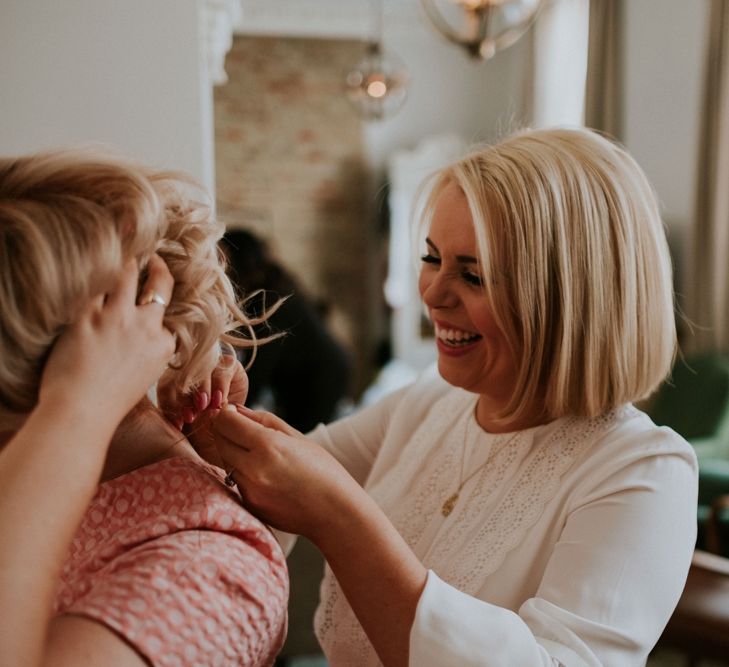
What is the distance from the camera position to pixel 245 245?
10.5 ft

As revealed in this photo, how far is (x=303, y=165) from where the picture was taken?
691cm

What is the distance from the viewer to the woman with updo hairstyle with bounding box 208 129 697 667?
3.19 feet

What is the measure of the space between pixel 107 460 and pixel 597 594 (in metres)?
0.62

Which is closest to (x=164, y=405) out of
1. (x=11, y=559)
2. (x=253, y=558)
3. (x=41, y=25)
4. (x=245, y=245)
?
(x=253, y=558)

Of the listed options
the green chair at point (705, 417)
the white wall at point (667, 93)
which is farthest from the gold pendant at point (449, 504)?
the white wall at point (667, 93)

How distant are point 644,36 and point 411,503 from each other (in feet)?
14.9

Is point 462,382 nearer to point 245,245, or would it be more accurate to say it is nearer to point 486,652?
point 486,652

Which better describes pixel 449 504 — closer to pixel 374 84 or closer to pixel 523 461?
pixel 523 461

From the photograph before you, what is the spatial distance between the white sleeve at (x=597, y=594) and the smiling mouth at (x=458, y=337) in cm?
30

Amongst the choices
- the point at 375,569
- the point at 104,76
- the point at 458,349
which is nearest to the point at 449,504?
the point at 458,349

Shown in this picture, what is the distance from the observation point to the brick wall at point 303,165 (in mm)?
6781

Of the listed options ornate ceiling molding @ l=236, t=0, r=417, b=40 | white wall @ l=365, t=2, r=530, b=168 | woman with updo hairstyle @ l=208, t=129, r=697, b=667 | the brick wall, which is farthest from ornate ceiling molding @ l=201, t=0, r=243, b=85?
white wall @ l=365, t=2, r=530, b=168

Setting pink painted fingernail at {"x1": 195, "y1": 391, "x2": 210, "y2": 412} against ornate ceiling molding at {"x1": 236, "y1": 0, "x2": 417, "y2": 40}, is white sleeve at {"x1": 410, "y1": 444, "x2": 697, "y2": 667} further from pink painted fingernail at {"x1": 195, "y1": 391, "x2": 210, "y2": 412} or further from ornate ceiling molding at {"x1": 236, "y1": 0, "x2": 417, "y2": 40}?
ornate ceiling molding at {"x1": 236, "y1": 0, "x2": 417, "y2": 40}

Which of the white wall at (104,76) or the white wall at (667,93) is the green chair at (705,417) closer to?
the white wall at (667,93)
